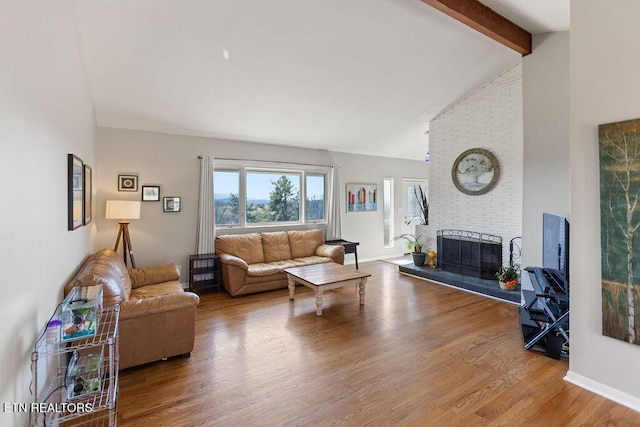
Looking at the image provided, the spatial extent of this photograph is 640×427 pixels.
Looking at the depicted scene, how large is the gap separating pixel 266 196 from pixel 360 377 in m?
4.01

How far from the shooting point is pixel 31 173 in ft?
5.22

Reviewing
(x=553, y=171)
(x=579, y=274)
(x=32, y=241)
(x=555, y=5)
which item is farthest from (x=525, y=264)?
(x=32, y=241)

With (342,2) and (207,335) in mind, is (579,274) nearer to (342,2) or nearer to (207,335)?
(342,2)

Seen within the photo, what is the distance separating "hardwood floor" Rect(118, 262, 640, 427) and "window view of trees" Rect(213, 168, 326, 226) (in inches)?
82.3

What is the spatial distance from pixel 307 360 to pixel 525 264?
3231 mm

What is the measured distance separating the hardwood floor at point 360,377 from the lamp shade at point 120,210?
1.67m

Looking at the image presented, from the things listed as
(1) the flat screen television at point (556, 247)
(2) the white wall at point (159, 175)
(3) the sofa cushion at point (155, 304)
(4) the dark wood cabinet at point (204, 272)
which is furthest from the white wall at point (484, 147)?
(3) the sofa cushion at point (155, 304)

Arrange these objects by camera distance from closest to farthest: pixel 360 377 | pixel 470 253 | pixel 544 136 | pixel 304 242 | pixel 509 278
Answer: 1. pixel 360 377
2. pixel 544 136
3. pixel 509 278
4. pixel 470 253
5. pixel 304 242

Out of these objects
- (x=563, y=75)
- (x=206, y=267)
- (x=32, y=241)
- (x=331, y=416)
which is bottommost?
(x=331, y=416)

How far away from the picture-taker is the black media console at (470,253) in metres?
4.93

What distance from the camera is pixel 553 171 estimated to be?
377 centimetres

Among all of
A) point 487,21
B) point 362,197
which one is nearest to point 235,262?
point 362,197

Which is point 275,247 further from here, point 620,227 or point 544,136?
point 620,227

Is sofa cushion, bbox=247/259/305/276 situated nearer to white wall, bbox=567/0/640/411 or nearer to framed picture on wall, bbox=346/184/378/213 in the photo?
framed picture on wall, bbox=346/184/378/213
